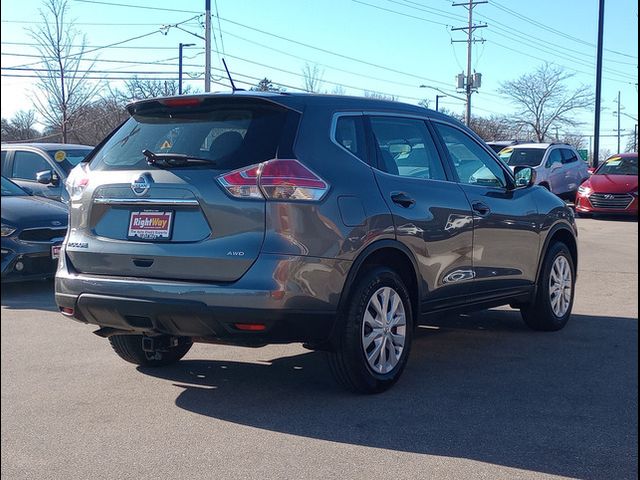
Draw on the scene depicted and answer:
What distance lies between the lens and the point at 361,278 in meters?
5.12

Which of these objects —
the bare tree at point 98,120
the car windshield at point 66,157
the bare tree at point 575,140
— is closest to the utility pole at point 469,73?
the bare tree at point 575,140

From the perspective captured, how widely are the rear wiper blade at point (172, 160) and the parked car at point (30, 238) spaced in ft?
14.6

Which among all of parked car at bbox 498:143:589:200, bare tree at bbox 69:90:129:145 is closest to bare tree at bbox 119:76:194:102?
bare tree at bbox 69:90:129:145

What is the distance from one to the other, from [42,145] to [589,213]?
44.9ft

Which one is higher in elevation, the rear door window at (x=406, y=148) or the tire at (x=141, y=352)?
the rear door window at (x=406, y=148)

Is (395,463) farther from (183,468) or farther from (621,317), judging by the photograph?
(621,317)

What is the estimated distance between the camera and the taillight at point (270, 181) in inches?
184

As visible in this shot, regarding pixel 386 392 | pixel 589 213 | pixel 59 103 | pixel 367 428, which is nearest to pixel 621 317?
pixel 386 392

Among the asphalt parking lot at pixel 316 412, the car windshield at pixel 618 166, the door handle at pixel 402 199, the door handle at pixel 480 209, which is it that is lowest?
the asphalt parking lot at pixel 316 412

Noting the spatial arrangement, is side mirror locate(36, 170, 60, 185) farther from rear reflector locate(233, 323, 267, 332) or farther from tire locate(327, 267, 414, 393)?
rear reflector locate(233, 323, 267, 332)

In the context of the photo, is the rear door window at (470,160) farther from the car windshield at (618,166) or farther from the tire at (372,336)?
the car windshield at (618,166)

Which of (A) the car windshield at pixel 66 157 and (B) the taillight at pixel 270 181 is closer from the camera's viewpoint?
(B) the taillight at pixel 270 181

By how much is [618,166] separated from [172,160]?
19139 mm

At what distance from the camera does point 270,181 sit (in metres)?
4.69
